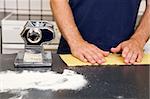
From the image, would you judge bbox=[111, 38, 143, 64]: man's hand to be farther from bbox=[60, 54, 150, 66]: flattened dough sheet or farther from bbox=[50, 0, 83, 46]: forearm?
bbox=[50, 0, 83, 46]: forearm

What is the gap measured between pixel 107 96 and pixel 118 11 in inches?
21.9

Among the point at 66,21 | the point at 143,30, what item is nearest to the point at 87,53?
the point at 66,21

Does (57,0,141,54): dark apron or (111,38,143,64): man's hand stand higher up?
(57,0,141,54): dark apron

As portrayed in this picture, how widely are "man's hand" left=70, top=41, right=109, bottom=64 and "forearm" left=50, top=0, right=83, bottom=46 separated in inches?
1.5

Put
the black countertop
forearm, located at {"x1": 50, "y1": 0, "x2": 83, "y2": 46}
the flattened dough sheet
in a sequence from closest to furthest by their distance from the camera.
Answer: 1. the black countertop
2. the flattened dough sheet
3. forearm, located at {"x1": 50, "y1": 0, "x2": 83, "y2": 46}

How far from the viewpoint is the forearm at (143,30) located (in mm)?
1045

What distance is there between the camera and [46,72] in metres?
0.77

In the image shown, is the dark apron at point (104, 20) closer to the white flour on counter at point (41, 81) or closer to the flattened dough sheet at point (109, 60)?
the flattened dough sheet at point (109, 60)

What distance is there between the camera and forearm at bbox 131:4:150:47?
1045 millimetres

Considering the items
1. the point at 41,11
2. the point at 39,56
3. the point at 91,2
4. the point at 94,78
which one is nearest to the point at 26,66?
the point at 39,56

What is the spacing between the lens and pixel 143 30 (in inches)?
43.1

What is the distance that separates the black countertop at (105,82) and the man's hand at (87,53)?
0.04m

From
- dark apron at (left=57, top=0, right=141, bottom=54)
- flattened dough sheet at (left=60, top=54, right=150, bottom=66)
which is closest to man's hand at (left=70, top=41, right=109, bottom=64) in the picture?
flattened dough sheet at (left=60, top=54, right=150, bottom=66)

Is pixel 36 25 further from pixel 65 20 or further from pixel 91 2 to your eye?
pixel 91 2
